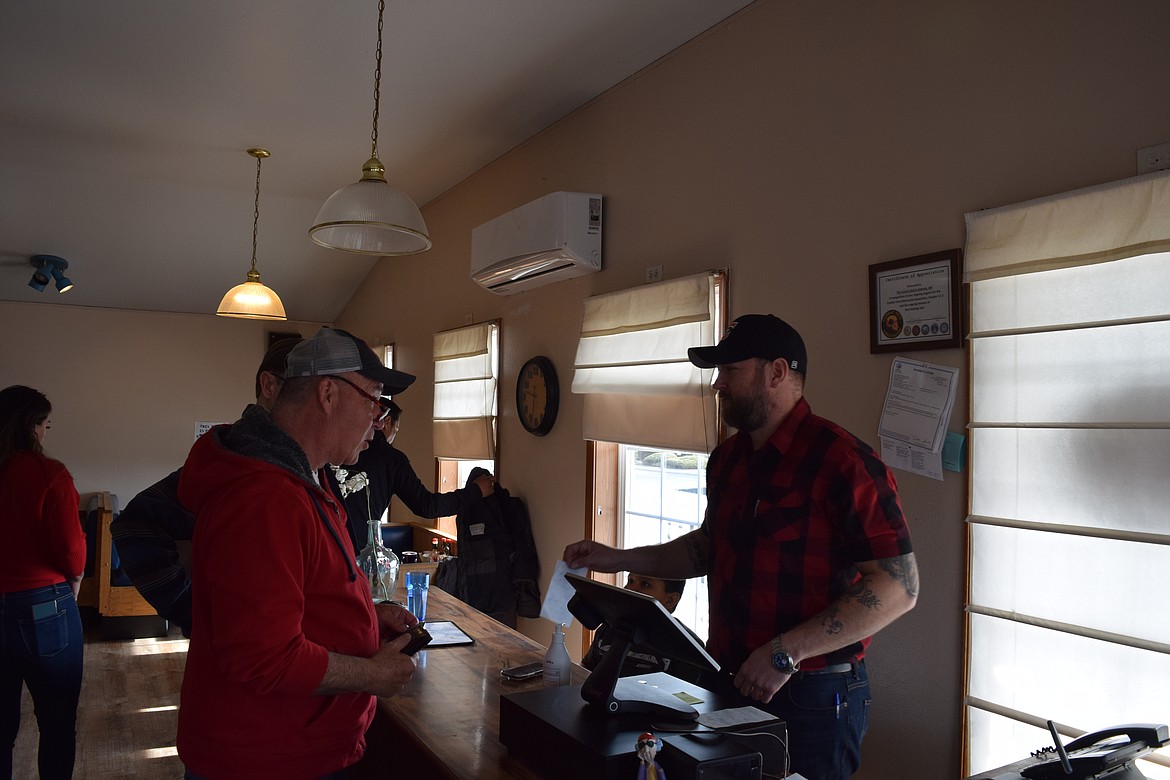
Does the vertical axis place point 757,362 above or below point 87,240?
below

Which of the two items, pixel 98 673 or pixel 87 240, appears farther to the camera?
pixel 87 240

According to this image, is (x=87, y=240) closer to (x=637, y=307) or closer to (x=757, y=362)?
(x=637, y=307)

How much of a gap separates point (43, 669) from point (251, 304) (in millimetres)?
2558

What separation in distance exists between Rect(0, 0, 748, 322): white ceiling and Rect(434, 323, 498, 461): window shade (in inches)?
45.0

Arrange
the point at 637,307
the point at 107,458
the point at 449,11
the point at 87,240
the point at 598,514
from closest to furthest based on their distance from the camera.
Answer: the point at 449,11, the point at 637,307, the point at 598,514, the point at 87,240, the point at 107,458

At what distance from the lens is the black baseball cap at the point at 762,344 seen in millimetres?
2146

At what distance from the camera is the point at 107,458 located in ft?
25.9

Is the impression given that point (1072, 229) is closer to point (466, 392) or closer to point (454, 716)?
point (454, 716)

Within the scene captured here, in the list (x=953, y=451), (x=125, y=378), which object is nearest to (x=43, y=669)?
(x=953, y=451)

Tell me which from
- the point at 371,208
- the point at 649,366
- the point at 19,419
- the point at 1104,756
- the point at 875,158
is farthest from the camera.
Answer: the point at 649,366

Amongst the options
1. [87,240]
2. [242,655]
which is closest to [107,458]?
[87,240]

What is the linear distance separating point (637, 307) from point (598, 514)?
1090 millimetres

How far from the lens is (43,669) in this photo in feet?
9.44

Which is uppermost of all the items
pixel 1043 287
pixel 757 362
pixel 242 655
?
pixel 1043 287
